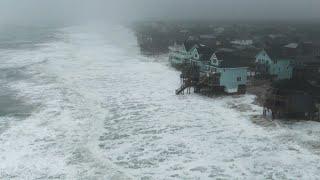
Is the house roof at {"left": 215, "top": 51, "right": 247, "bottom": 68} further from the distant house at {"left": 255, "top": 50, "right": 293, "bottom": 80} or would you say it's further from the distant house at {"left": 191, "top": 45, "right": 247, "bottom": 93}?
the distant house at {"left": 255, "top": 50, "right": 293, "bottom": 80}

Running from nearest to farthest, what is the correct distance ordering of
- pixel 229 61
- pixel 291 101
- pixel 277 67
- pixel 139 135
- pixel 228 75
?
pixel 139 135
pixel 291 101
pixel 228 75
pixel 229 61
pixel 277 67

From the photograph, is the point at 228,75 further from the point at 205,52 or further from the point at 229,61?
the point at 205,52

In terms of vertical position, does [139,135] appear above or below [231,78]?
below

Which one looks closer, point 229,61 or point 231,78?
point 231,78

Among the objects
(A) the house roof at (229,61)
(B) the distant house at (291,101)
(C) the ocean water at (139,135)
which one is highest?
(A) the house roof at (229,61)

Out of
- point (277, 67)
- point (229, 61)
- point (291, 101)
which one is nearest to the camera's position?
point (291, 101)

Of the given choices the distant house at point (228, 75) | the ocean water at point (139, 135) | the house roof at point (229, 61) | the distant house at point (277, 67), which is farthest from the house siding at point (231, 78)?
the distant house at point (277, 67)

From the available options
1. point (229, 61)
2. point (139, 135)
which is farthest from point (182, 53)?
point (139, 135)

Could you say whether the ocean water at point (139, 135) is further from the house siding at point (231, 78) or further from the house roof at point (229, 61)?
the house roof at point (229, 61)

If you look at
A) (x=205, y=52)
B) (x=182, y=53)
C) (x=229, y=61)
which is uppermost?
(x=205, y=52)
